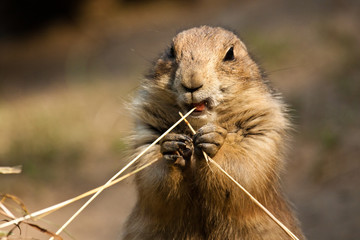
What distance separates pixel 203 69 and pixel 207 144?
0.47m

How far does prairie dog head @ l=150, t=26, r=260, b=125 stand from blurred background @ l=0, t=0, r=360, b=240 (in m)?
0.55

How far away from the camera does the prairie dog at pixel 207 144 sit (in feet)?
11.2

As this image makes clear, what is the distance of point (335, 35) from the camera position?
27.9 ft

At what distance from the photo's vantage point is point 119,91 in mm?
9227

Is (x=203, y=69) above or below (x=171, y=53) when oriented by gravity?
below

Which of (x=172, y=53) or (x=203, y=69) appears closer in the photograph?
(x=203, y=69)

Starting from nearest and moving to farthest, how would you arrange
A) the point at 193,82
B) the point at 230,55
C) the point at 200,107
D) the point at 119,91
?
1. the point at 193,82
2. the point at 200,107
3. the point at 230,55
4. the point at 119,91

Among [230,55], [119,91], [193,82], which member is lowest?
[119,91]

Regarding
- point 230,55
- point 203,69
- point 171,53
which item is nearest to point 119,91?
point 171,53

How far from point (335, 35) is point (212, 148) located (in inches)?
227

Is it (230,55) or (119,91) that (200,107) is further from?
(119,91)

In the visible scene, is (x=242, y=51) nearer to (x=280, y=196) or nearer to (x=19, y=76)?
(x=280, y=196)

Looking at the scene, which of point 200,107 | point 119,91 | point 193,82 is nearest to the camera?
point 193,82

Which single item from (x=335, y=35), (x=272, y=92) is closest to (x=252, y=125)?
(x=272, y=92)
